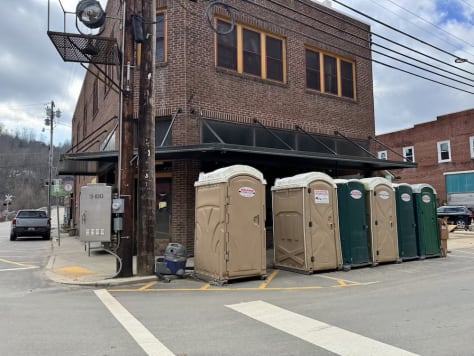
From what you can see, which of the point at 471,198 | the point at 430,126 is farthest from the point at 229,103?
the point at 430,126

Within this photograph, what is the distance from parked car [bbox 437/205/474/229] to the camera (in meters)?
28.5

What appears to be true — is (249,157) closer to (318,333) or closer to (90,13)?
(90,13)

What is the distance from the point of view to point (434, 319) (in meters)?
5.93

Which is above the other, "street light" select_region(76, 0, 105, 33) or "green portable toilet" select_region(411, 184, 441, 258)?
"street light" select_region(76, 0, 105, 33)

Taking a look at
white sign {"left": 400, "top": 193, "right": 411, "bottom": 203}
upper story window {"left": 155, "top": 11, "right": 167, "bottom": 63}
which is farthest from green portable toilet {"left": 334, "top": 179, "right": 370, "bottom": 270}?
upper story window {"left": 155, "top": 11, "right": 167, "bottom": 63}

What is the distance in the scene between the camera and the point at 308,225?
1030 cm

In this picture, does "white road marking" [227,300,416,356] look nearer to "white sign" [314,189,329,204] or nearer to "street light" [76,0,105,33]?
"white sign" [314,189,329,204]

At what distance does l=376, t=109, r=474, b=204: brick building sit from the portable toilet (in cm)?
2402

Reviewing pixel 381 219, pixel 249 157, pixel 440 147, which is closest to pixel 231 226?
pixel 249 157

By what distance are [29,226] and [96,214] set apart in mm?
16141

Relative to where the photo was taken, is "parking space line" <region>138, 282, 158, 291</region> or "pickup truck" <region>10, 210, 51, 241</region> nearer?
"parking space line" <region>138, 282, 158, 291</region>

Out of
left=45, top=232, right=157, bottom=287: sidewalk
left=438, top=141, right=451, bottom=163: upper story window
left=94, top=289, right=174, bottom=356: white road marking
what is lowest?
left=94, top=289, right=174, bottom=356: white road marking

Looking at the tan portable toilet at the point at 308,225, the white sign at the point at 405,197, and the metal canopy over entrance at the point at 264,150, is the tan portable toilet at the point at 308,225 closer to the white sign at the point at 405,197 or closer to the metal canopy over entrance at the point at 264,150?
the metal canopy over entrance at the point at 264,150

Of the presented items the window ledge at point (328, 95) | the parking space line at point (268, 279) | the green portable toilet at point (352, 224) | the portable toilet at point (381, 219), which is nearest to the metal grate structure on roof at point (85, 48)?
the parking space line at point (268, 279)
